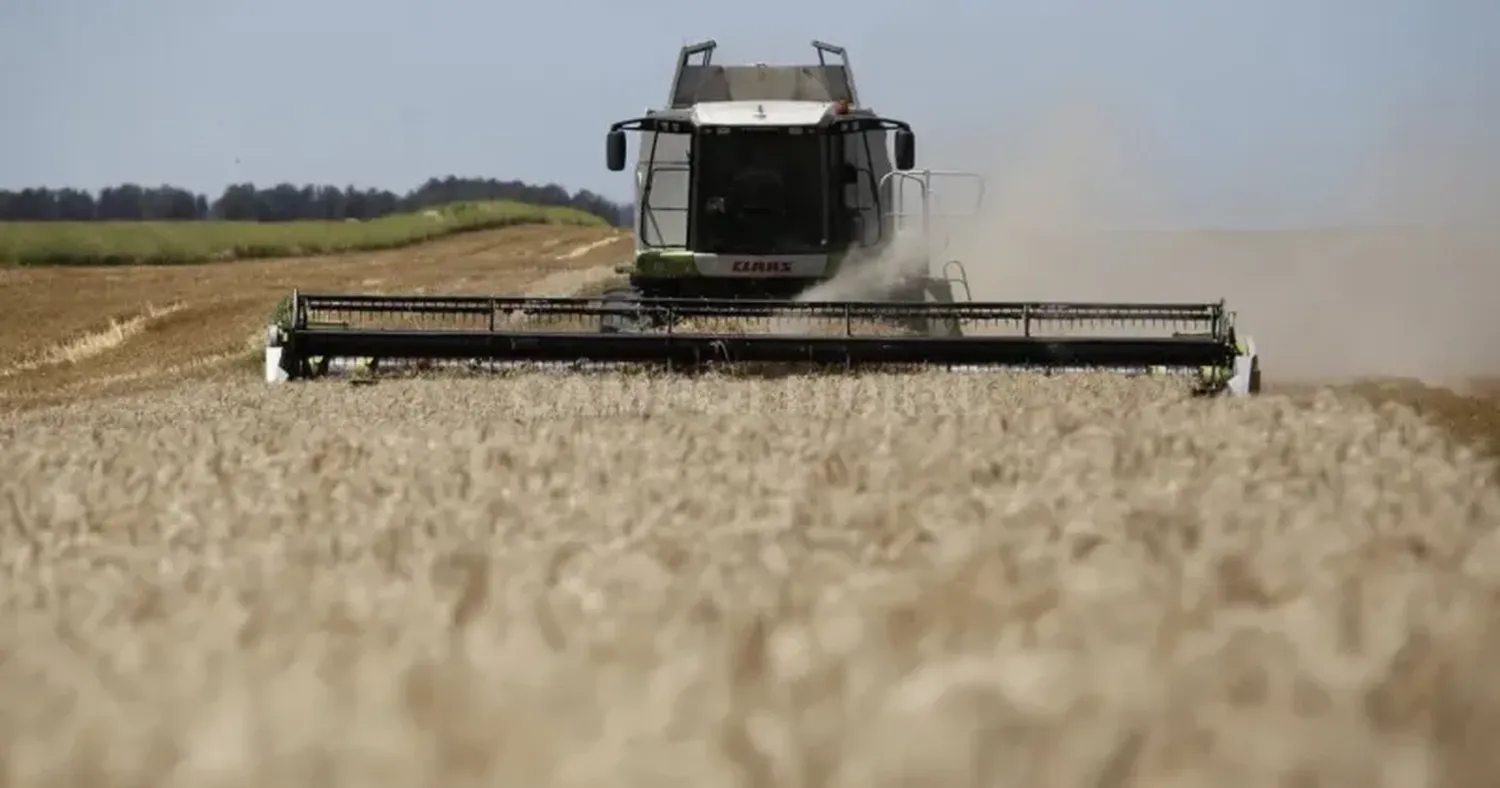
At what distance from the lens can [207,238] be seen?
5109 centimetres

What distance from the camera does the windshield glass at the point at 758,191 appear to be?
48.8 ft

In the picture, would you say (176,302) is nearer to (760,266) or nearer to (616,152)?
(616,152)

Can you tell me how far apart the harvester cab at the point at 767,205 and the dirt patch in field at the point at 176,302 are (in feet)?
12.1

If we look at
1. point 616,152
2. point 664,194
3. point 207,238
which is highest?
point 616,152

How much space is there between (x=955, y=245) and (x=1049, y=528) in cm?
2014

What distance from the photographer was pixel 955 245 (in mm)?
21453

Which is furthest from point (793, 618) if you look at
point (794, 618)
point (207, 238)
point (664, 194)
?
point (207, 238)

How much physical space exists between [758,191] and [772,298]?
0.99 metres

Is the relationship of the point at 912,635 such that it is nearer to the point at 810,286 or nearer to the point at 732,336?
the point at 732,336

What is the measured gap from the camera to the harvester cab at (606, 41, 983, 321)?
48.2 feet

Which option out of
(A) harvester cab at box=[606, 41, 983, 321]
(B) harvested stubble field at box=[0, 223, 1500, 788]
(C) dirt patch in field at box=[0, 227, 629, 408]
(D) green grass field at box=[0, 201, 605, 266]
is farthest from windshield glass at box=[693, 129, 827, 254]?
(D) green grass field at box=[0, 201, 605, 266]

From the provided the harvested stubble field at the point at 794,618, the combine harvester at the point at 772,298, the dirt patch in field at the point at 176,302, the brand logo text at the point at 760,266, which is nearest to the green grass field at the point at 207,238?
the dirt patch in field at the point at 176,302

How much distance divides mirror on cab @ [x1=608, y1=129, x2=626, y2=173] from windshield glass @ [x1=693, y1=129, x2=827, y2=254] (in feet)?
2.29

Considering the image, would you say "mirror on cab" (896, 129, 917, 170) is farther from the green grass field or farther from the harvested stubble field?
the green grass field
